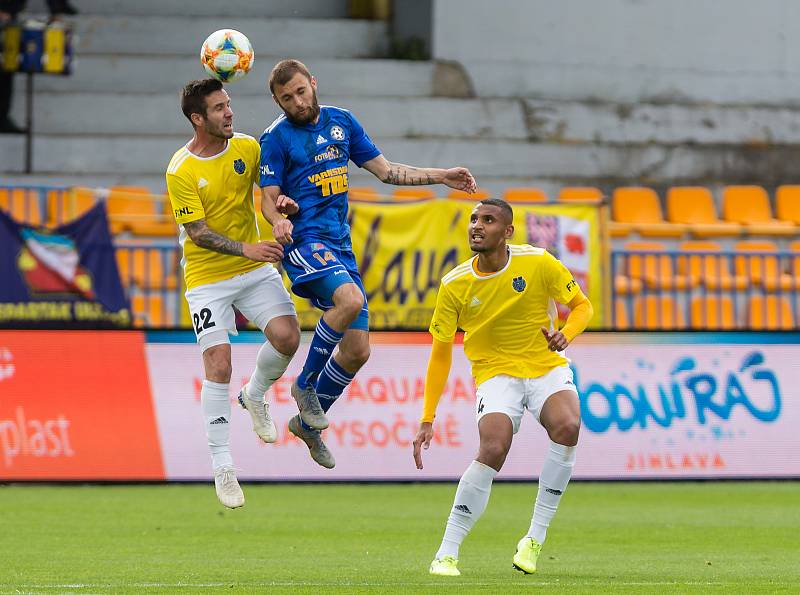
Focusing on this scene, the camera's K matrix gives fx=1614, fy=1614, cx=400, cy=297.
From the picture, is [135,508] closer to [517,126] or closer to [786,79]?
[517,126]

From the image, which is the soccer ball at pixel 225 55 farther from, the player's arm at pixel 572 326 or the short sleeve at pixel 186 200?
the player's arm at pixel 572 326

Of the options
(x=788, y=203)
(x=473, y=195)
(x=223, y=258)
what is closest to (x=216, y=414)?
(x=223, y=258)

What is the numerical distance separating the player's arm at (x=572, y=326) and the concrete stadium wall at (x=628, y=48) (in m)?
15.2

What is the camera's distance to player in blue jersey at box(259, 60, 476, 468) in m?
9.91

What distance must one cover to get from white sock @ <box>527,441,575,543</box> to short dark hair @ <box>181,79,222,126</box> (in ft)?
10.2

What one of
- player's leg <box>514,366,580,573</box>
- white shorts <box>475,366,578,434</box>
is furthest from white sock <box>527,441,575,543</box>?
white shorts <box>475,366,578,434</box>

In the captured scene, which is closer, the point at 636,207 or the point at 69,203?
the point at 69,203

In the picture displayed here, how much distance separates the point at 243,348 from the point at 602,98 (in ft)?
36.5

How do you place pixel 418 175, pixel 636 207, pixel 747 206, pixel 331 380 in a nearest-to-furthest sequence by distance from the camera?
pixel 418 175 < pixel 331 380 < pixel 636 207 < pixel 747 206

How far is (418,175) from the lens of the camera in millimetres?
10359

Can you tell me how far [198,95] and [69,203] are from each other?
743cm

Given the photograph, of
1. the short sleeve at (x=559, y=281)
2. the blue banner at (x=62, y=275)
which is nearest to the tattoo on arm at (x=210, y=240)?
the short sleeve at (x=559, y=281)

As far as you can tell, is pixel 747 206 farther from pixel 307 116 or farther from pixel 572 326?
pixel 307 116

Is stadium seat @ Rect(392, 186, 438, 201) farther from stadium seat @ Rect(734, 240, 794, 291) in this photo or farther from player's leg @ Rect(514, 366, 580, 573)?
player's leg @ Rect(514, 366, 580, 573)
